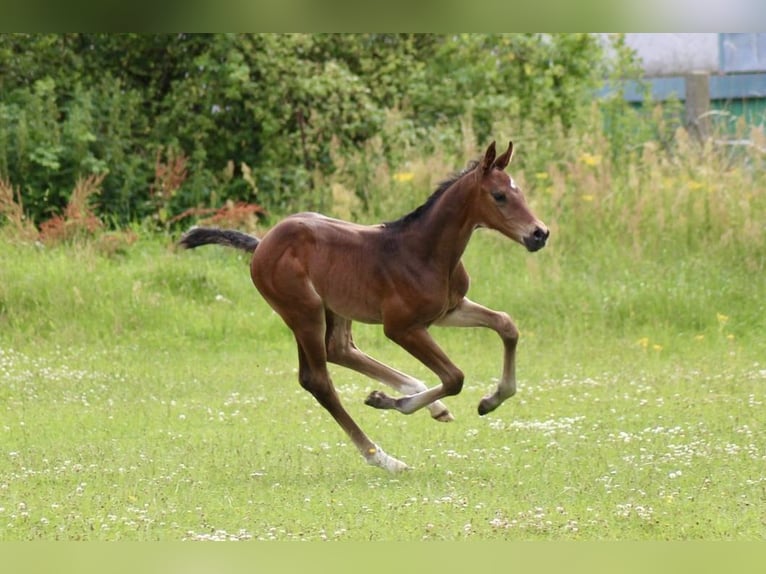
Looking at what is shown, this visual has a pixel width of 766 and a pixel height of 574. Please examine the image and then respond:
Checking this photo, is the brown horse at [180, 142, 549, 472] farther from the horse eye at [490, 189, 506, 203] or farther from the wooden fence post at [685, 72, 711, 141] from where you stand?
the wooden fence post at [685, 72, 711, 141]

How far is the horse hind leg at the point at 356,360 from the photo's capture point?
324 inches

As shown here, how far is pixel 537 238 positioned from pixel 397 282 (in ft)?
3.07

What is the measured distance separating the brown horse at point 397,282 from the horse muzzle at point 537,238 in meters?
0.14

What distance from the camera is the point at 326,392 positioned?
8305 mm

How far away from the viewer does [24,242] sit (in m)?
14.9

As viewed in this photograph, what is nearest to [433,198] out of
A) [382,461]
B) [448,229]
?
[448,229]

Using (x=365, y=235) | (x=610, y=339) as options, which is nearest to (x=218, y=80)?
(x=610, y=339)

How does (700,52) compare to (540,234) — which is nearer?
(540,234)

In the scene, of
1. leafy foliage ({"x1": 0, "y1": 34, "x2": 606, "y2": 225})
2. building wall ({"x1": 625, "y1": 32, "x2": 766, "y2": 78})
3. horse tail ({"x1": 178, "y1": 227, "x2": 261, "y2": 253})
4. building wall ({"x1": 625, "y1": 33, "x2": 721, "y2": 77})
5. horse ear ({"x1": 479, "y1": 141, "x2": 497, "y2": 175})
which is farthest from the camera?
building wall ({"x1": 625, "y1": 33, "x2": 721, "y2": 77})

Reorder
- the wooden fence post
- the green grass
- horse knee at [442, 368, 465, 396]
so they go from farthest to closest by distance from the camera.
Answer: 1. the wooden fence post
2. horse knee at [442, 368, 465, 396]
3. the green grass

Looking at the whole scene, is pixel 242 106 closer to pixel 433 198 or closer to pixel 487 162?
pixel 433 198

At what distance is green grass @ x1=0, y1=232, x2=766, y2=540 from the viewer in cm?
716

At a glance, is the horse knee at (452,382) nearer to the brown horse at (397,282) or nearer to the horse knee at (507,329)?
the brown horse at (397,282)

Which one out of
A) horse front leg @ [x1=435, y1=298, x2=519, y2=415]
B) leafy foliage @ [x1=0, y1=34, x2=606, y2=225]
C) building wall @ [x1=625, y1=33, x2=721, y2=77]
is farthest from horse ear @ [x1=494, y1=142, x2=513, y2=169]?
building wall @ [x1=625, y1=33, x2=721, y2=77]
